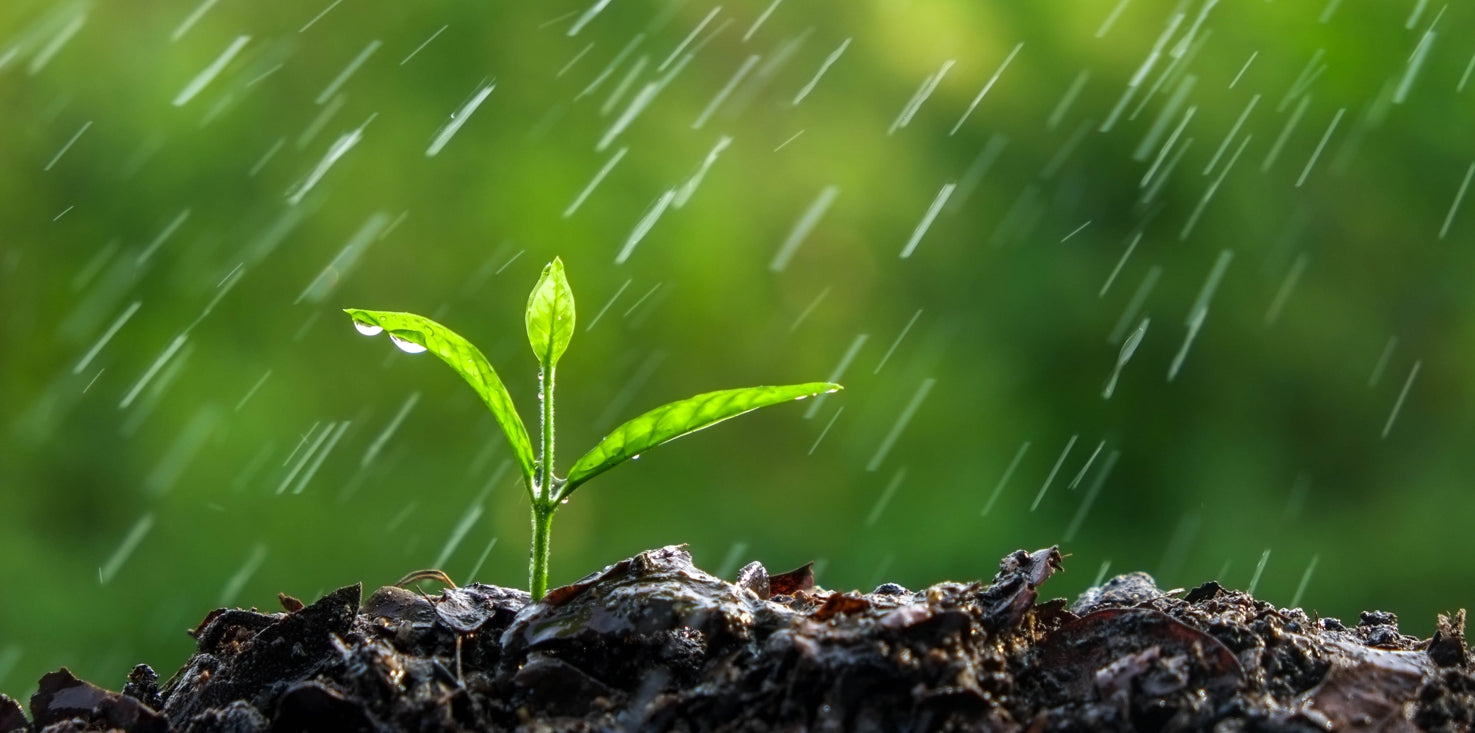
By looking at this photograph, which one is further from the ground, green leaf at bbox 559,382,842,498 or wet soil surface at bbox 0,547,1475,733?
green leaf at bbox 559,382,842,498

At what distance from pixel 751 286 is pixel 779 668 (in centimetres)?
269

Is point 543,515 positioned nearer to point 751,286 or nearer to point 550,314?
point 550,314

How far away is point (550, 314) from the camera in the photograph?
3.20 feet

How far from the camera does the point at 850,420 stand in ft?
11.0

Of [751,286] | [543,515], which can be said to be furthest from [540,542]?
[751,286]

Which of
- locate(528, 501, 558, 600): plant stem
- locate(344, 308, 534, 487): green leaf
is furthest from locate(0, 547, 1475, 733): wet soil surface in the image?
locate(344, 308, 534, 487): green leaf

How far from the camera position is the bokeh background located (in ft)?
10.6

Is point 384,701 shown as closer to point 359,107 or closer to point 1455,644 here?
point 1455,644

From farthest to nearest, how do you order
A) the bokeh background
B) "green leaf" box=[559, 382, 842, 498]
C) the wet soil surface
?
1. the bokeh background
2. "green leaf" box=[559, 382, 842, 498]
3. the wet soil surface

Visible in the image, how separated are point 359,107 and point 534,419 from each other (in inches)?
42.3

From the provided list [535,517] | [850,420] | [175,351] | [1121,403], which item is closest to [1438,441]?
[1121,403]

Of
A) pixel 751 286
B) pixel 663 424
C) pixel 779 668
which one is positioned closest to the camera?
pixel 779 668

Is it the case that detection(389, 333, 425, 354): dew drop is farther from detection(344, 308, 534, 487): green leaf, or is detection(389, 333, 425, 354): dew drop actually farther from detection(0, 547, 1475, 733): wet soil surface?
detection(0, 547, 1475, 733): wet soil surface

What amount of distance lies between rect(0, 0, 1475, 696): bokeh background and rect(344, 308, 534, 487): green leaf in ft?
7.58
